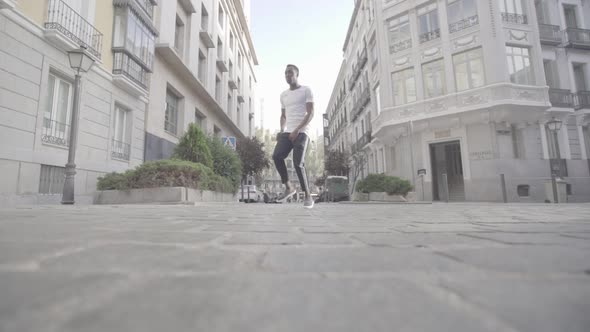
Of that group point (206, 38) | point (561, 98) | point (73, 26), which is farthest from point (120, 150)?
point (561, 98)

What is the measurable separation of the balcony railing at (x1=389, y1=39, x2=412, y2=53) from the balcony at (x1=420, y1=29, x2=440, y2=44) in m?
0.67

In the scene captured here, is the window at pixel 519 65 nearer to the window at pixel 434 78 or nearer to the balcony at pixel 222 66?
the window at pixel 434 78

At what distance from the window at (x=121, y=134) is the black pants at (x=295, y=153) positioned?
8.11 meters

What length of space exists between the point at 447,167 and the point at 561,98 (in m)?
6.65

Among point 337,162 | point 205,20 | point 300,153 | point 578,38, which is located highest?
point 205,20

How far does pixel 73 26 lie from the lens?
29.8 feet

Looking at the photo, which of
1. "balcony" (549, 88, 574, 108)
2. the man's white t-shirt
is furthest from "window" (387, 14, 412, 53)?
the man's white t-shirt

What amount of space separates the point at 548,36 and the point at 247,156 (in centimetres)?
Result: 2033

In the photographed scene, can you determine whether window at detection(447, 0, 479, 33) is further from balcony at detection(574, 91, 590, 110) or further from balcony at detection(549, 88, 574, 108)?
balcony at detection(574, 91, 590, 110)

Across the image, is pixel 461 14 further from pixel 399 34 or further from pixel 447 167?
pixel 447 167

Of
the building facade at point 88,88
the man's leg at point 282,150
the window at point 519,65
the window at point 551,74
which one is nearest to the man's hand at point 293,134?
the man's leg at point 282,150

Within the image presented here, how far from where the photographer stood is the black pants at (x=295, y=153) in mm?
5180

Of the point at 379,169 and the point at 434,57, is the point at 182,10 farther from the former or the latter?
the point at 379,169

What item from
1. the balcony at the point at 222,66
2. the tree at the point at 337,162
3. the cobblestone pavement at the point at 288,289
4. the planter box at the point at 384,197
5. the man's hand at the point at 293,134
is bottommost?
the cobblestone pavement at the point at 288,289
